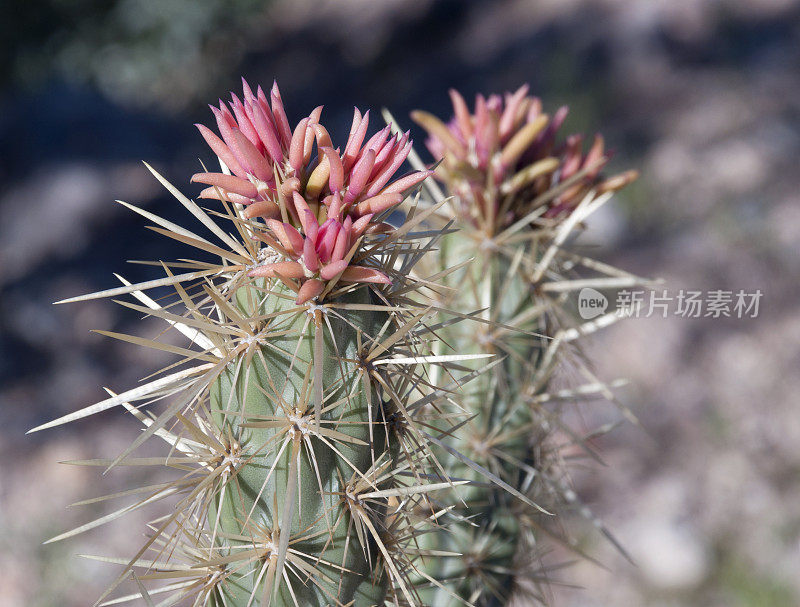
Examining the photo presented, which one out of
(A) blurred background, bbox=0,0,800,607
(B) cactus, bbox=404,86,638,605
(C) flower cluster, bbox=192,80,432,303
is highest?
(C) flower cluster, bbox=192,80,432,303

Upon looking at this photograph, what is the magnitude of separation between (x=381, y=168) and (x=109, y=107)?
3.84 metres

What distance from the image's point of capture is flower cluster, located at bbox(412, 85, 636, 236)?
1.09m

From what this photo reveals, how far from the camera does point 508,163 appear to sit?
1107mm

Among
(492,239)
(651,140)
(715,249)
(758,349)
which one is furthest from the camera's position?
(651,140)

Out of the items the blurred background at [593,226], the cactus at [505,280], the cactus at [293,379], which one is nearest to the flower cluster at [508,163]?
the cactus at [505,280]

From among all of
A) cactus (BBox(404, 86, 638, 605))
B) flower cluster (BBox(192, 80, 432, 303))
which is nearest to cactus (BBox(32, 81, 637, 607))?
flower cluster (BBox(192, 80, 432, 303))

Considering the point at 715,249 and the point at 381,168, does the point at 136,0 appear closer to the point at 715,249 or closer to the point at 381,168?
the point at 715,249

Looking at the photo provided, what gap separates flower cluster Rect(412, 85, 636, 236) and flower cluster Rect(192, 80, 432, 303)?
44cm

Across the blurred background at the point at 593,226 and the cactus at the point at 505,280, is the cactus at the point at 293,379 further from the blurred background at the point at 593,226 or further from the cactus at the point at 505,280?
the blurred background at the point at 593,226

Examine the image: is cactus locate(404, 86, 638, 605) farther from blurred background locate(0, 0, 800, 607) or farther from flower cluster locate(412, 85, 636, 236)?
blurred background locate(0, 0, 800, 607)

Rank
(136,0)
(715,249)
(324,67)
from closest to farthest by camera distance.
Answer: (715,249) → (136,0) → (324,67)

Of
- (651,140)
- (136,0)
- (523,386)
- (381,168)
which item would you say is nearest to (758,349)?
(651,140)

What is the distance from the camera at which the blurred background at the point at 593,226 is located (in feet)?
7.69

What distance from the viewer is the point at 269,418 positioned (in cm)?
65
